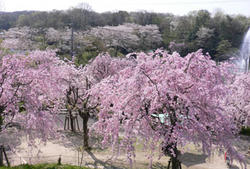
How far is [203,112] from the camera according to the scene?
548cm

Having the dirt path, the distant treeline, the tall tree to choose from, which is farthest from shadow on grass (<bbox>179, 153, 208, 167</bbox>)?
the distant treeline

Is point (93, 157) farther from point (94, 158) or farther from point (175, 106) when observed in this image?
point (175, 106)

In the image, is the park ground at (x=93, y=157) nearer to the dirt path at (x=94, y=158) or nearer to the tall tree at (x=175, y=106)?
the dirt path at (x=94, y=158)

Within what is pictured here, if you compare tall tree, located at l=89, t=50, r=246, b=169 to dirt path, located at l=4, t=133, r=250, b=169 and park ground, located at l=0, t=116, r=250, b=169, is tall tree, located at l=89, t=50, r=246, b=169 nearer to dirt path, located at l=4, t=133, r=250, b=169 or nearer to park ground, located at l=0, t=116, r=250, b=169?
park ground, located at l=0, t=116, r=250, b=169

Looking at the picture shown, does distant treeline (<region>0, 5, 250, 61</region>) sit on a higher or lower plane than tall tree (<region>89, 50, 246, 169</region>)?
higher

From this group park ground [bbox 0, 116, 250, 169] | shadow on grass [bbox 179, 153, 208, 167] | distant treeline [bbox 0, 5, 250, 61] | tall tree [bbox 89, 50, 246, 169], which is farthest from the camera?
distant treeline [bbox 0, 5, 250, 61]

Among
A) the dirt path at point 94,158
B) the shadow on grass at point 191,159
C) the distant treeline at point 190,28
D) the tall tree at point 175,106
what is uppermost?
the distant treeline at point 190,28

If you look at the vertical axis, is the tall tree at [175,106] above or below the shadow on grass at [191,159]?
above

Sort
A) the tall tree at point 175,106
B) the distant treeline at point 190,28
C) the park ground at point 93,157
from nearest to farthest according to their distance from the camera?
the tall tree at point 175,106
the park ground at point 93,157
the distant treeline at point 190,28

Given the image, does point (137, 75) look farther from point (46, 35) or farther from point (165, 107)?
point (46, 35)

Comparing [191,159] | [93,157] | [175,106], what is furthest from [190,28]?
[175,106]

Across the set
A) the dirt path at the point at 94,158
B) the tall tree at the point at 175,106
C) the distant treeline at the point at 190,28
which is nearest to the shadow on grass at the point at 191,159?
the dirt path at the point at 94,158

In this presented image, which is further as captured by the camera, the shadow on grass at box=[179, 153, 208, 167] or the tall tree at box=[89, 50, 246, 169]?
the shadow on grass at box=[179, 153, 208, 167]

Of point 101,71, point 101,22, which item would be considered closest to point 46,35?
point 101,22
